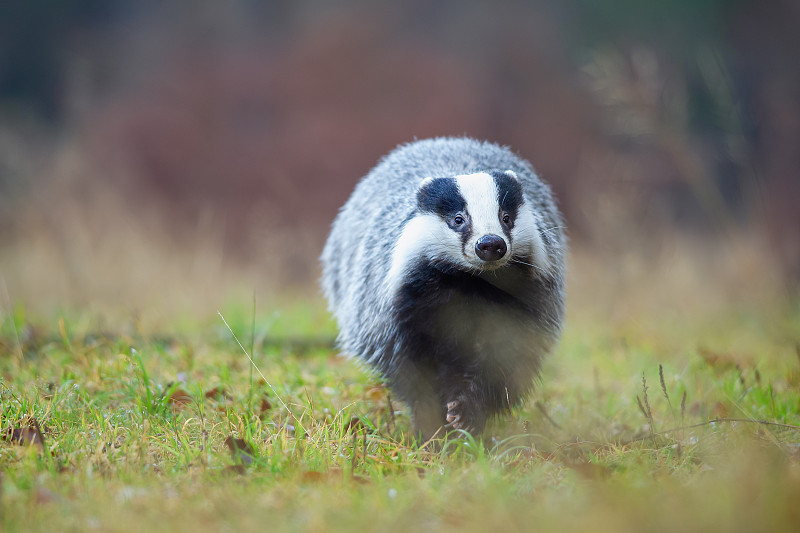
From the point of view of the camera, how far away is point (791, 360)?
4469 mm

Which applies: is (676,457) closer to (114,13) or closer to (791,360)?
(791,360)

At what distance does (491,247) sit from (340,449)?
974 millimetres

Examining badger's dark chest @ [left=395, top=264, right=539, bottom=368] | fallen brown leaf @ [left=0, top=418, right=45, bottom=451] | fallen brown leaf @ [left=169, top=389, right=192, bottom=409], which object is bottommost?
fallen brown leaf @ [left=169, top=389, right=192, bottom=409]

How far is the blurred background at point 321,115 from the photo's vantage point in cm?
820

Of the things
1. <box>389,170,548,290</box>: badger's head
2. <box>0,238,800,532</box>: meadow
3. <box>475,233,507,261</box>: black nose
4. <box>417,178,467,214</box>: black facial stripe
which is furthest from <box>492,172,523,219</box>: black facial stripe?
<box>0,238,800,532</box>: meadow

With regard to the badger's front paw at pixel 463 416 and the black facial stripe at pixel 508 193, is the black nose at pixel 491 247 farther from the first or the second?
the badger's front paw at pixel 463 416

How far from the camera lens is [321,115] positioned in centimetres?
1191

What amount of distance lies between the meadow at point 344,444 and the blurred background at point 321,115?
2838mm

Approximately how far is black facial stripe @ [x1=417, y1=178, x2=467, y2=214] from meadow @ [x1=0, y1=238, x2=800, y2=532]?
2.95 feet

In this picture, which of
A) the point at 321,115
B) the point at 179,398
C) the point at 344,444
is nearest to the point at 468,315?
the point at 344,444

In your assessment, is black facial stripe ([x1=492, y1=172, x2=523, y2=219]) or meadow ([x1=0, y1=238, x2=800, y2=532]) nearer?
meadow ([x1=0, y1=238, x2=800, y2=532])

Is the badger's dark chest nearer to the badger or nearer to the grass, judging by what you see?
the badger

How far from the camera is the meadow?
202cm

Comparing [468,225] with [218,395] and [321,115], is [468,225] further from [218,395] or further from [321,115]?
[321,115]
